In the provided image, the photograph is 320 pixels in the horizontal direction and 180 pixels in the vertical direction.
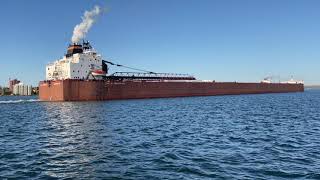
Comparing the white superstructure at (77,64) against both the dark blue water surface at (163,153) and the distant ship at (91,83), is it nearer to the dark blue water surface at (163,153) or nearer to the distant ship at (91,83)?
the distant ship at (91,83)

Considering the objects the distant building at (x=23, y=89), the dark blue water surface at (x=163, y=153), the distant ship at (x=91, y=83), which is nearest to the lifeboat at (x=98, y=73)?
the distant ship at (x=91, y=83)


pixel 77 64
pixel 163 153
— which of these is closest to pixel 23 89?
pixel 77 64

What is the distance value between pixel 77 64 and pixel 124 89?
8878mm

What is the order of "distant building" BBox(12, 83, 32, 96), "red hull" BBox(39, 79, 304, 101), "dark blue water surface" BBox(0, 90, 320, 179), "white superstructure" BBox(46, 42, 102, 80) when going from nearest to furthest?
"dark blue water surface" BBox(0, 90, 320, 179), "red hull" BBox(39, 79, 304, 101), "white superstructure" BBox(46, 42, 102, 80), "distant building" BBox(12, 83, 32, 96)

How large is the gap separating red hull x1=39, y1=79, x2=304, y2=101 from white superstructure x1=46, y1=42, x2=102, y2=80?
93.4 inches

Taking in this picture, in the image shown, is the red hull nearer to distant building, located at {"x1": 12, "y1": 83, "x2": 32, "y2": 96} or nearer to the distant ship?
the distant ship

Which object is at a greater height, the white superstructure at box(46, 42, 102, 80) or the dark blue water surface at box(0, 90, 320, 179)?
the white superstructure at box(46, 42, 102, 80)

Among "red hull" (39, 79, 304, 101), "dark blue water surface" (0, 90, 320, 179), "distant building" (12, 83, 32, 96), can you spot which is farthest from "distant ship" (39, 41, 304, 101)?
"distant building" (12, 83, 32, 96)

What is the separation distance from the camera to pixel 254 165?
1205 centimetres

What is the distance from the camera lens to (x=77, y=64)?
59.5m

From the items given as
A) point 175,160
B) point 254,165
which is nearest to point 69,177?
point 175,160

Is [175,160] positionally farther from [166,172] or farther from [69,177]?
[69,177]

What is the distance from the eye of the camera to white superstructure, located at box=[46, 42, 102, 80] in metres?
59.2

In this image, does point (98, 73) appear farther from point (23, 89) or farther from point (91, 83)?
point (23, 89)
